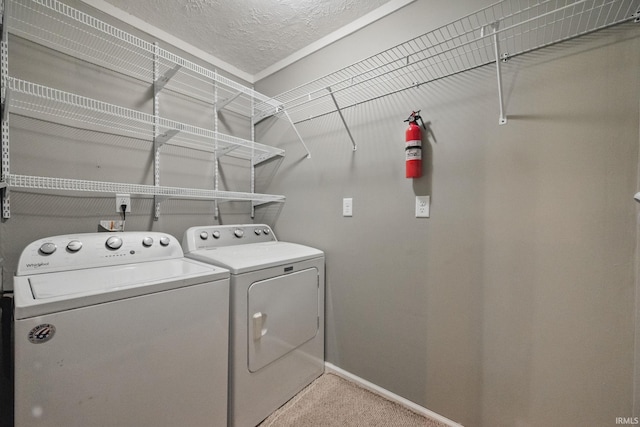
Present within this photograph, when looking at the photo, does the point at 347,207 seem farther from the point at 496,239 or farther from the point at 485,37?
the point at 485,37

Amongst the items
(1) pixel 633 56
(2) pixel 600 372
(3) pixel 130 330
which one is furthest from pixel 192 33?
(2) pixel 600 372

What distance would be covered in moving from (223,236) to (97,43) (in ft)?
4.68

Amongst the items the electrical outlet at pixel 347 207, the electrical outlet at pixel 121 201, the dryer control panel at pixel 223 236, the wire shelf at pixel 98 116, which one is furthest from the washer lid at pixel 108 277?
the electrical outlet at pixel 347 207

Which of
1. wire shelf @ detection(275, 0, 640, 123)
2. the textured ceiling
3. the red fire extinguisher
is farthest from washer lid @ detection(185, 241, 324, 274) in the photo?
the textured ceiling

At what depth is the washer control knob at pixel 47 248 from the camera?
116 cm

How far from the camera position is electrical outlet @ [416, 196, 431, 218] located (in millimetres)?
1460

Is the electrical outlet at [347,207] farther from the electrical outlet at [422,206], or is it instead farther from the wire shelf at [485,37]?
the wire shelf at [485,37]

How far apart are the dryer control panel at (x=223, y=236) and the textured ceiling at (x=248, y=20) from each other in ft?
4.71

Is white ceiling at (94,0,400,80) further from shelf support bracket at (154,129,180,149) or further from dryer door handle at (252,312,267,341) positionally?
dryer door handle at (252,312,267,341)

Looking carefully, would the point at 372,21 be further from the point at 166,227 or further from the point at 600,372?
the point at 600,372

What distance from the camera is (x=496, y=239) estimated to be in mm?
1257

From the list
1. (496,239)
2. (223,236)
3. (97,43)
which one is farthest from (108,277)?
(496,239)

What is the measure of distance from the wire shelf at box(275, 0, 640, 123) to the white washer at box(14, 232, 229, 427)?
1.39 metres

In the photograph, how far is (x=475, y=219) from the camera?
131 cm
